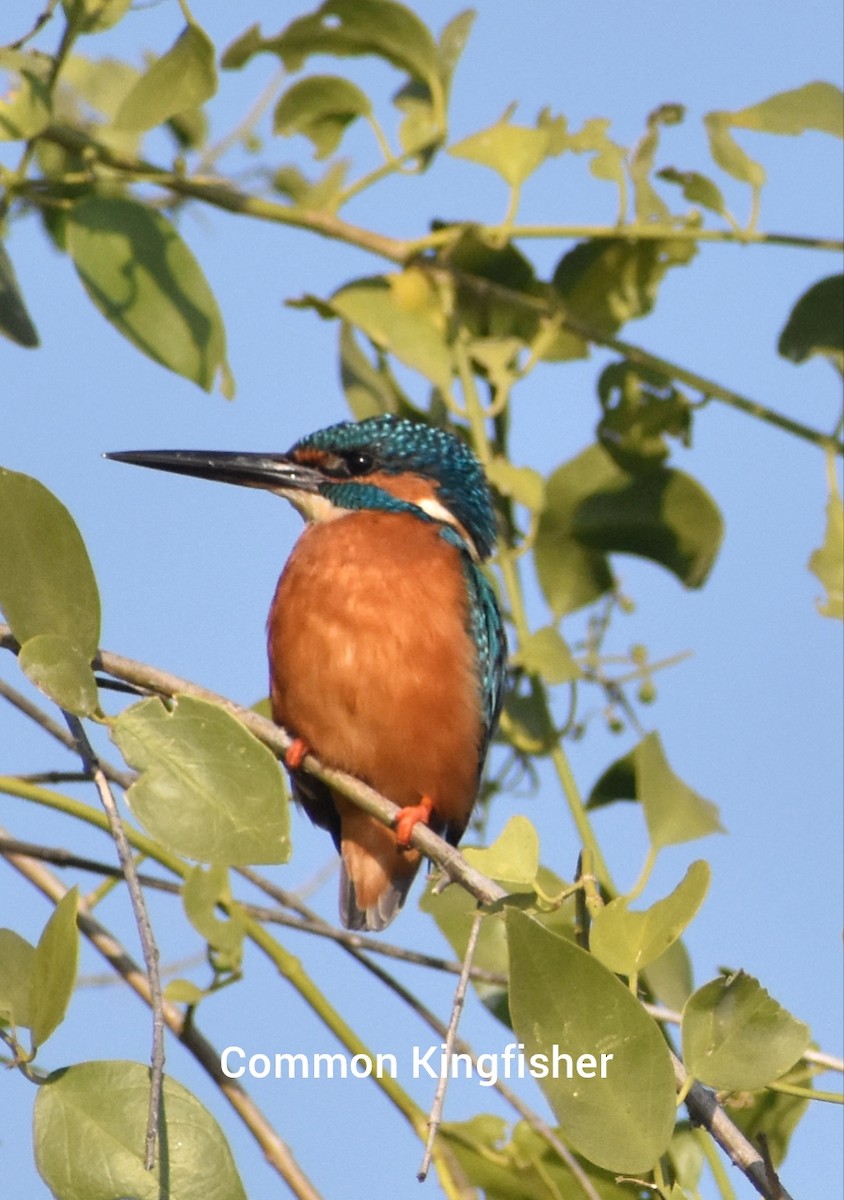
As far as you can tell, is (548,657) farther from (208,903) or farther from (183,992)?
(208,903)

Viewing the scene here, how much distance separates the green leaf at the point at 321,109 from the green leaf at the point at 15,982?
5.64ft

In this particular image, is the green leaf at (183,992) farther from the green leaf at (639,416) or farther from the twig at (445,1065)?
the green leaf at (639,416)

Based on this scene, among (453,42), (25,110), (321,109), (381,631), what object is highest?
(453,42)

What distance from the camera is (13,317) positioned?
249cm

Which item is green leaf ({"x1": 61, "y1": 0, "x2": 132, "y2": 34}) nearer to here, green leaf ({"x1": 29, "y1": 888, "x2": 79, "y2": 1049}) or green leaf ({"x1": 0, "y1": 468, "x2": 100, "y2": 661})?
green leaf ({"x1": 0, "y1": 468, "x2": 100, "y2": 661})

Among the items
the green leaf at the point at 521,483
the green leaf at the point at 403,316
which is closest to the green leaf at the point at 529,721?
the green leaf at the point at 521,483

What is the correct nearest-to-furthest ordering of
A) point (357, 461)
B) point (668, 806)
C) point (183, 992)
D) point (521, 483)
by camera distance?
1. point (183, 992)
2. point (668, 806)
3. point (521, 483)
4. point (357, 461)

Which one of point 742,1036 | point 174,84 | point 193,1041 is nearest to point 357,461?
point 174,84

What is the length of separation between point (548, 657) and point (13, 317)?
995mm

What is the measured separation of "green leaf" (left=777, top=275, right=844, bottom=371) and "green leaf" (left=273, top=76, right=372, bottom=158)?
0.85 m

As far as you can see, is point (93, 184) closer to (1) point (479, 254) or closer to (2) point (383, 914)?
(1) point (479, 254)

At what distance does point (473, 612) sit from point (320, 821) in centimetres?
54

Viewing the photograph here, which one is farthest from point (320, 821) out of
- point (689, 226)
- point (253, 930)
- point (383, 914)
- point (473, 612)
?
point (689, 226)

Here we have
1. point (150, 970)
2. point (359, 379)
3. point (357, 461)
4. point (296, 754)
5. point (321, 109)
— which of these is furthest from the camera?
point (357, 461)
